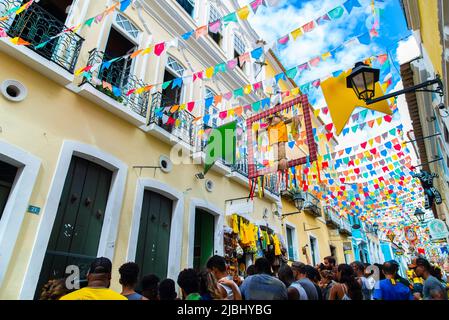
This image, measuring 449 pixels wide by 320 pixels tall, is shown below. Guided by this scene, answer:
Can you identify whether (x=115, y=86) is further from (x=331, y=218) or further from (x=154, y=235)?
(x=331, y=218)

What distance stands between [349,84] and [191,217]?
4.80 metres

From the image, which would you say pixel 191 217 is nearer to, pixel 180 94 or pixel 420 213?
pixel 180 94

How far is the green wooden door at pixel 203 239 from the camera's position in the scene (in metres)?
7.84

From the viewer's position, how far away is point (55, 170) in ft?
15.8

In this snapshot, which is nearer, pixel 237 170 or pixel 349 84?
pixel 349 84

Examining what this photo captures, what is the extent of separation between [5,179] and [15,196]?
0.44m

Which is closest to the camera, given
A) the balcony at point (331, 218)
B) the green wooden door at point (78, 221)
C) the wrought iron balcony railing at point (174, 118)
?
the green wooden door at point (78, 221)

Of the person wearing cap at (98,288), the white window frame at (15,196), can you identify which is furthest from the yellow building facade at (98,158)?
the person wearing cap at (98,288)

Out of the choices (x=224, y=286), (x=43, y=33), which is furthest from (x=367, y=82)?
(x=43, y=33)

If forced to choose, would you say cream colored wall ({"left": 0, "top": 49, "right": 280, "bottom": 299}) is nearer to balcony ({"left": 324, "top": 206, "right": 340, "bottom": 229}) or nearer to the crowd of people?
the crowd of people

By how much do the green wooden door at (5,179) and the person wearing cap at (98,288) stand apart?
2.87 meters

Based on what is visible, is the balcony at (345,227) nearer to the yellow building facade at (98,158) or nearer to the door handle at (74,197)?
the yellow building facade at (98,158)
